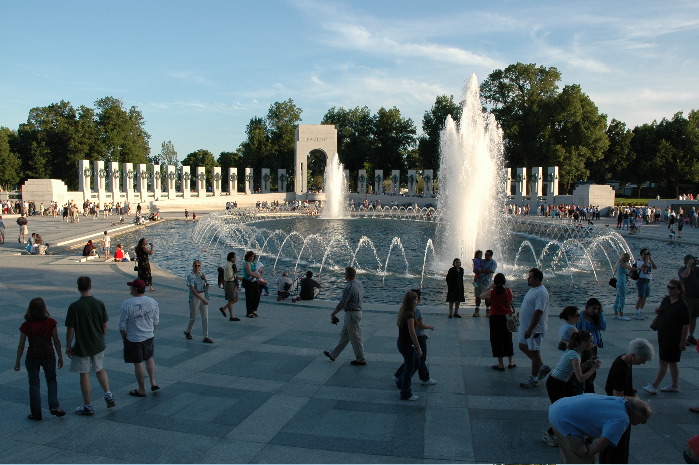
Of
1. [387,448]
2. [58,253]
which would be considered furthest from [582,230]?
[387,448]

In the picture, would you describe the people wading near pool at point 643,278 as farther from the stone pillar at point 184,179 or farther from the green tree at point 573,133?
the stone pillar at point 184,179

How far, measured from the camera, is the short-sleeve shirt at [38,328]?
5.81m

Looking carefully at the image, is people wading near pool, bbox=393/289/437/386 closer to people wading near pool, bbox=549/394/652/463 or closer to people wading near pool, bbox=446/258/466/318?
people wading near pool, bbox=549/394/652/463

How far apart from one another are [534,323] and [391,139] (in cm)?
7907

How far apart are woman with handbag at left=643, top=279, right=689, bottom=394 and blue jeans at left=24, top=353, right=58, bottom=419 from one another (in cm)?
745

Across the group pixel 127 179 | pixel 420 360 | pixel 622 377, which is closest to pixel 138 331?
pixel 420 360

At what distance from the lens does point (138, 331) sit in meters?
6.43

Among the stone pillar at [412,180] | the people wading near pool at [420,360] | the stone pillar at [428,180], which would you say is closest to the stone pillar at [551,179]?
the stone pillar at [428,180]

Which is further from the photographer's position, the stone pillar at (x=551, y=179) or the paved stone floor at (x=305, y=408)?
the stone pillar at (x=551, y=179)

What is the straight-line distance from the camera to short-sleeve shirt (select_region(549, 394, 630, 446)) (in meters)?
3.56

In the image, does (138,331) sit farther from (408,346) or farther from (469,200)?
(469,200)

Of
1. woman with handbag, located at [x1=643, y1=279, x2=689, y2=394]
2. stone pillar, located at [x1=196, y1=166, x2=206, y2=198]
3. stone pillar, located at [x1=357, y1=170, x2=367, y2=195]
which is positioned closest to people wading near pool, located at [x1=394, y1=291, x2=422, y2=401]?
woman with handbag, located at [x1=643, y1=279, x2=689, y2=394]

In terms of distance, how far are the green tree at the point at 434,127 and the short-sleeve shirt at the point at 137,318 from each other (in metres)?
71.9

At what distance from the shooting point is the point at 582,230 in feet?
116
